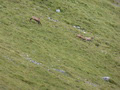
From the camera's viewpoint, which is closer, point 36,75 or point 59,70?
point 36,75

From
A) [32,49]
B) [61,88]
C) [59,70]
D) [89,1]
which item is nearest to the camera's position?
[61,88]

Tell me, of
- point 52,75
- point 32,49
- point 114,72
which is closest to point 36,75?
point 52,75

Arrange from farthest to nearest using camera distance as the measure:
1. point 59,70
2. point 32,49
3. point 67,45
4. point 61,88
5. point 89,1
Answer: point 89,1 < point 67,45 < point 32,49 < point 59,70 < point 61,88

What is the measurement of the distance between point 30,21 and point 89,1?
1829 centimetres

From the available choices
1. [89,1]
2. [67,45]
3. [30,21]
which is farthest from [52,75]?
[89,1]

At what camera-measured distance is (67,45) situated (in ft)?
125

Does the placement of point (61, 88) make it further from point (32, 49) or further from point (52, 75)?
point (32, 49)

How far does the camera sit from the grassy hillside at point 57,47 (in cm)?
2975

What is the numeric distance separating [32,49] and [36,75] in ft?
18.1

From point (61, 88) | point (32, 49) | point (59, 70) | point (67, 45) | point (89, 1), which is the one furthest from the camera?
point (89, 1)

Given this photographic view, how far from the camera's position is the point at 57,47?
36938 millimetres

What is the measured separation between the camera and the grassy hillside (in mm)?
29750

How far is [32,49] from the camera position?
34.5 m

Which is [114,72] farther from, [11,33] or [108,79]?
[11,33]
